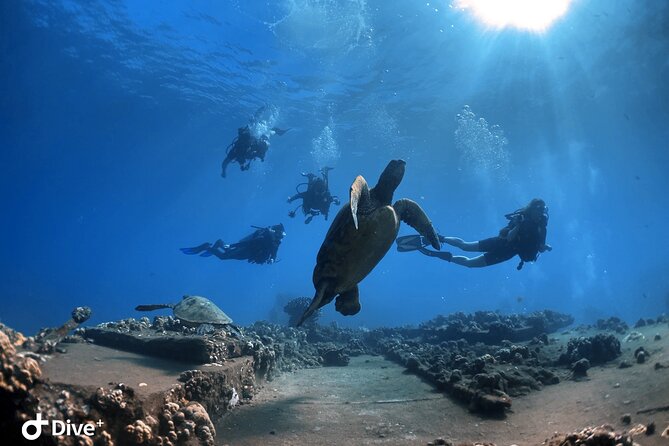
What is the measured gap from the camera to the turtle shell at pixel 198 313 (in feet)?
25.3

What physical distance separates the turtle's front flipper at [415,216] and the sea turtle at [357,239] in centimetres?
25

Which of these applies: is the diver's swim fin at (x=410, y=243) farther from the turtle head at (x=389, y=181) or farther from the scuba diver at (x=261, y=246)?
the turtle head at (x=389, y=181)

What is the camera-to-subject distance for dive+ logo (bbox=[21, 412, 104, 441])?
11.2 ft

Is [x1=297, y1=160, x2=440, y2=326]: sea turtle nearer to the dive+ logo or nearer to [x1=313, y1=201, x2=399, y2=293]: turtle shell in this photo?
[x1=313, y1=201, x2=399, y2=293]: turtle shell

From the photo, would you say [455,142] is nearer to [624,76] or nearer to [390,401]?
[624,76]

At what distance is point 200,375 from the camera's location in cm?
542

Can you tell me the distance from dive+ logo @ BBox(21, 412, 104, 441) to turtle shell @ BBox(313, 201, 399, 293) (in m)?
4.15

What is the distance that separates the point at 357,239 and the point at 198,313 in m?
4.18

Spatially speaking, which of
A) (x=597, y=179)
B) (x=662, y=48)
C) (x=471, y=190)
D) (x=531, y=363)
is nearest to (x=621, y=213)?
(x=597, y=179)

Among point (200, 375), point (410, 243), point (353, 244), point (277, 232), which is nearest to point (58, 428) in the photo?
point (200, 375)

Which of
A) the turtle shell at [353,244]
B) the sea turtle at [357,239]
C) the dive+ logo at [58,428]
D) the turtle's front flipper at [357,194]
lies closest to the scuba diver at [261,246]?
the sea turtle at [357,239]

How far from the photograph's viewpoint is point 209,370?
5.78 m

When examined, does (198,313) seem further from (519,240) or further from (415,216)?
(519,240)

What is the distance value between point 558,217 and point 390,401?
78101mm
